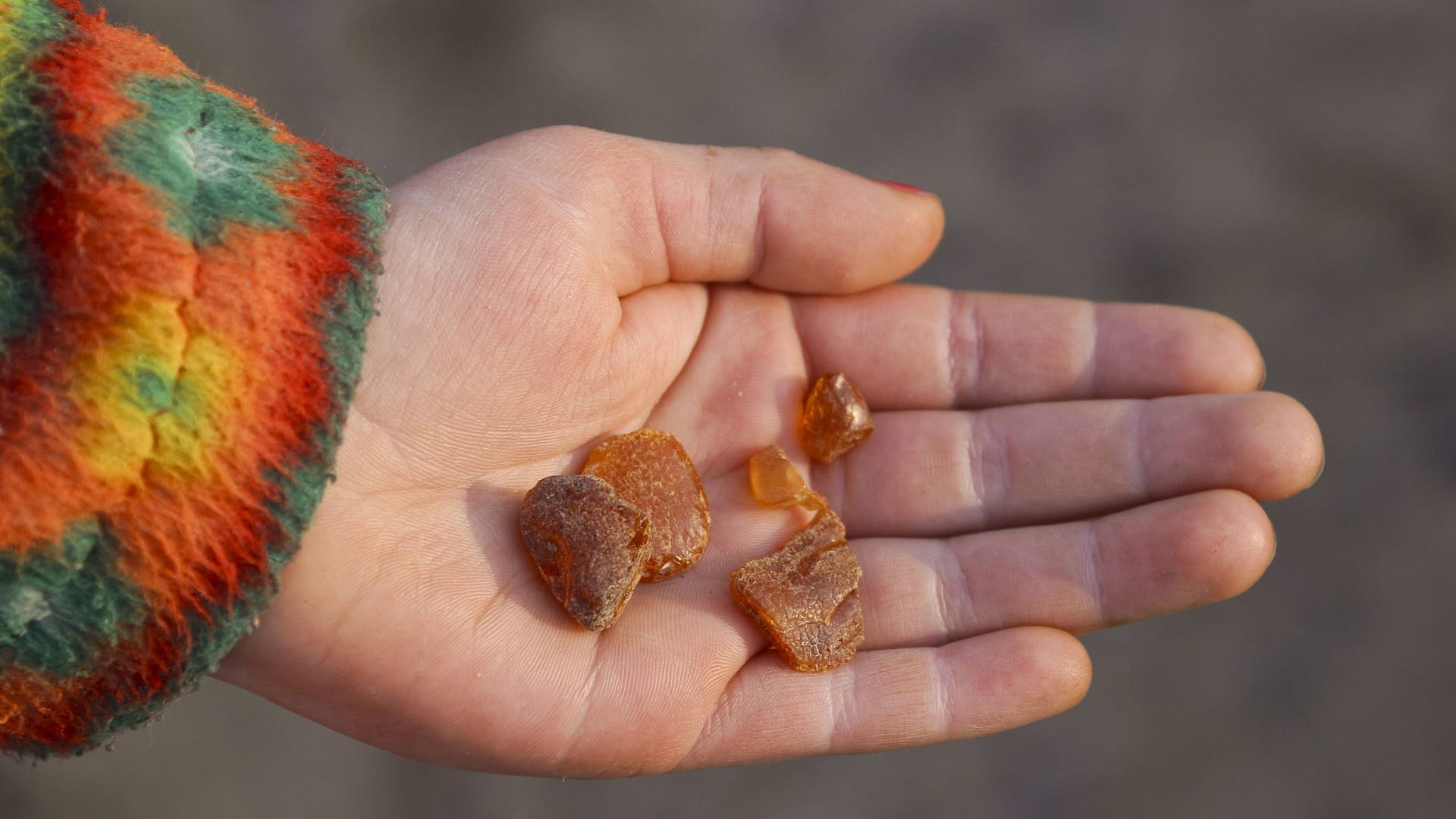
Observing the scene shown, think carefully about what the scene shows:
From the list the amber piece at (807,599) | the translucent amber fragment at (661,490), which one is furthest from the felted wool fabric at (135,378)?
the amber piece at (807,599)

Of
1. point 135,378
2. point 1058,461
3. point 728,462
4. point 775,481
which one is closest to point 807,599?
point 775,481

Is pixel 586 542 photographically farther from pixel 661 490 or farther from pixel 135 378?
pixel 135 378

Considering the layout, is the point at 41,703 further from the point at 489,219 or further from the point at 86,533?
the point at 489,219

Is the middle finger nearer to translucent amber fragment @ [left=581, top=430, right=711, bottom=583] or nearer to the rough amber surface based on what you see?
the rough amber surface

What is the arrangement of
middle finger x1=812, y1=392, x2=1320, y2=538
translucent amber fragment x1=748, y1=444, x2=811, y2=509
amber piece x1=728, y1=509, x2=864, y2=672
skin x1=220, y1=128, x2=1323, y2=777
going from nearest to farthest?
1. skin x1=220, y1=128, x2=1323, y2=777
2. amber piece x1=728, y1=509, x2=864, y2=672
3. middle finger x1=812, y1=392, x2=1320, y2=538
4. translucent amber fragment x1=748, y1=444, x2=811, y2=509

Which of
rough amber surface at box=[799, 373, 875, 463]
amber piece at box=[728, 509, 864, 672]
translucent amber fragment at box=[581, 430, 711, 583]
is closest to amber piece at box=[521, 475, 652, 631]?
translucent amber fragment at box=[581, 430, 711, 583]

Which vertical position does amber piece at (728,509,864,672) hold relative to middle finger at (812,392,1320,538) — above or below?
below
